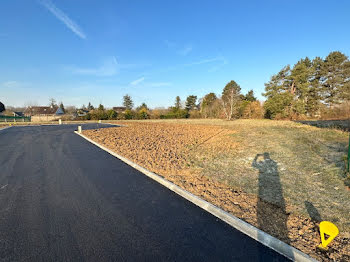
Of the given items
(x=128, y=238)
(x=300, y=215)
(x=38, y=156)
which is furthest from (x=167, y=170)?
(x=38, y=156)

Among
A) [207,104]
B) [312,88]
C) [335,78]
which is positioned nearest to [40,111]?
[207,104]

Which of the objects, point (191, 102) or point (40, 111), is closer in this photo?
point (191, 102)

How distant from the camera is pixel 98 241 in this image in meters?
2.24

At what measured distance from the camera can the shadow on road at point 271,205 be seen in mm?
2463

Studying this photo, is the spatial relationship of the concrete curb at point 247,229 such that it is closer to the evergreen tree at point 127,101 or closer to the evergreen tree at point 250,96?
the evergreen tree at point 250,96

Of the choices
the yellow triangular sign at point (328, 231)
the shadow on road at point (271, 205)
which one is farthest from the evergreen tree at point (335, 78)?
the yellow triangular sign at point (328, 231)

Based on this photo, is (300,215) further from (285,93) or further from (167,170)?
(285,93)

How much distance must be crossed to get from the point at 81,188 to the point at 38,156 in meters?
4.48

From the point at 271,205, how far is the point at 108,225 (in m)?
3.04

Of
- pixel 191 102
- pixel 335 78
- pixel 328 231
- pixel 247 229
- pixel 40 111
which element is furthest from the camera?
pixel 40 111

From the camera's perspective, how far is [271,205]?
3.18 meters

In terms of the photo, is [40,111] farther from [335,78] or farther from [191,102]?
[335,78]

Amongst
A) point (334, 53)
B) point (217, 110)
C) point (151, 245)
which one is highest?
point (334, 53)

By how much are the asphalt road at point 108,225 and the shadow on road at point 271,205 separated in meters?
0.44
